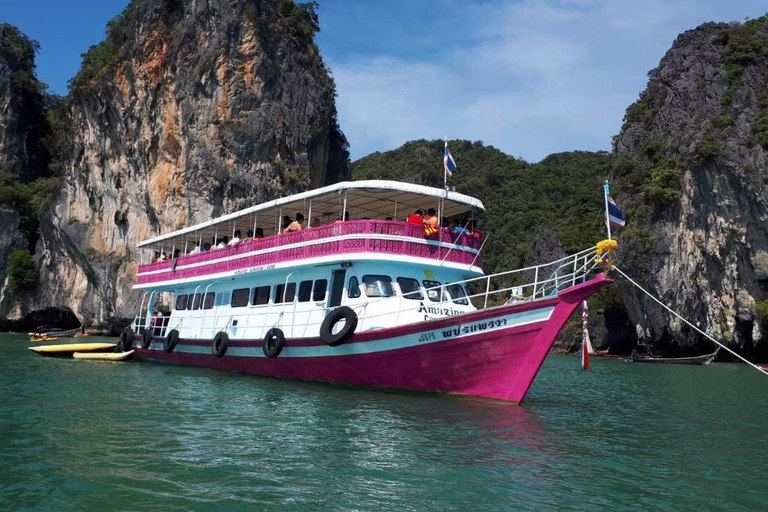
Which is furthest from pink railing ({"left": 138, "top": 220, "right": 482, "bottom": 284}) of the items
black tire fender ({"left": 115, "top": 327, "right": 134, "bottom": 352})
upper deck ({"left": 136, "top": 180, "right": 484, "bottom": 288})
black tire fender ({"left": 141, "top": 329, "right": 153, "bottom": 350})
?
black tire fender ({"left": 115, "top": 327, "right": 134, "bottom": 352})

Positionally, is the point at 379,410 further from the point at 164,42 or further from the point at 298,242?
the point at 164,42

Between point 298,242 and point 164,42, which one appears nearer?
point 298,242

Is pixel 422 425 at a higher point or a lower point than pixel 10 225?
lower

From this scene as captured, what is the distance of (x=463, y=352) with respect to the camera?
42.8 feet

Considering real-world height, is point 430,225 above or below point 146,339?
above

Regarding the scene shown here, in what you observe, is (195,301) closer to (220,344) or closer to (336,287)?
(220,344)

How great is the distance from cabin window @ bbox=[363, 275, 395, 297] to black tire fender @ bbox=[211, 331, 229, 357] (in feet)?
18.0

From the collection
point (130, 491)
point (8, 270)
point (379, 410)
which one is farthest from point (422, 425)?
point (8, 270)

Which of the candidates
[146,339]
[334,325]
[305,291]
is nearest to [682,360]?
[305,291]

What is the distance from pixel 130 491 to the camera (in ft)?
22.0

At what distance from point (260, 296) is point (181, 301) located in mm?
5726

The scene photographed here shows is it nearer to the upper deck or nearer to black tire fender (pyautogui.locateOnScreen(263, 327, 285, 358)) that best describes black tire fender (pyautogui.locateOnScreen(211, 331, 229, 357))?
the upper deck

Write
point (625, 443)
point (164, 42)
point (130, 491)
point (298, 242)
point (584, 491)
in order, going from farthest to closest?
1. point (164, 42)
2. point (298, 242)
3. point (625, 443)
4. point (584, 491)
5. point (130, 491)

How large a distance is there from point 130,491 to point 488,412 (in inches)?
273
